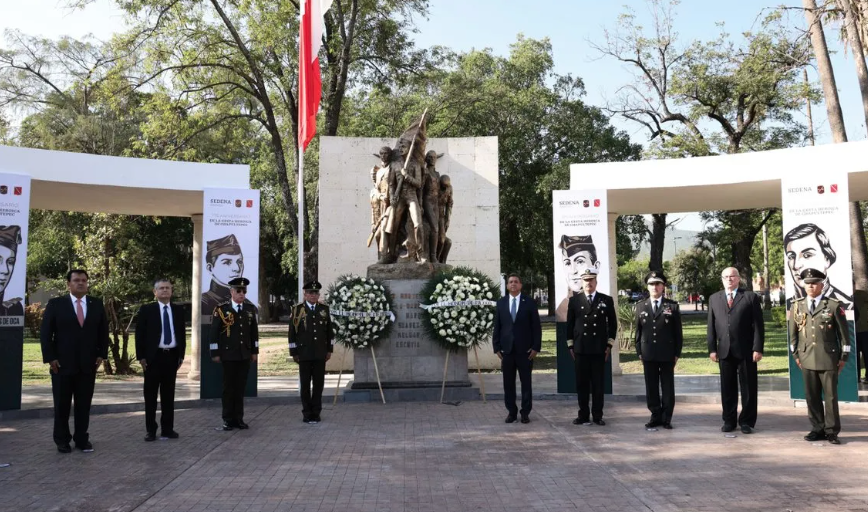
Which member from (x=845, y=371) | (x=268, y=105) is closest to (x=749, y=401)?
(x=845, y=371)

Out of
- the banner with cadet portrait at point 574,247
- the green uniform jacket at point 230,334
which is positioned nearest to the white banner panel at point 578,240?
the banner with cadet portrait at point 574,247

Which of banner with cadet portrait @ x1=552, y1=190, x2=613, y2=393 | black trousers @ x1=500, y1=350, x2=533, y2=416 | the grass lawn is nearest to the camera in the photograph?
black trousers @ x1=500, y1=350, x2=533, y2=416

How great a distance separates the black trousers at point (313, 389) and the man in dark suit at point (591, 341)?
3.21 metres

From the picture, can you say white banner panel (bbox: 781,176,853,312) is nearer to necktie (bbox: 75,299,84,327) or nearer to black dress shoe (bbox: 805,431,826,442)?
black dress shoe (bbox: 805,431,826,442)

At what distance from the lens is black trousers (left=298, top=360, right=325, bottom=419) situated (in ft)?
29.1

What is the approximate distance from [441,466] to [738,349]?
3706mm

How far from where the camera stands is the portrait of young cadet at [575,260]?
10.7 metres

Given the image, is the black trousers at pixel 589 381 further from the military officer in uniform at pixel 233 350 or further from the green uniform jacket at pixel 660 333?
the military officer in uniform at pixel 233 350

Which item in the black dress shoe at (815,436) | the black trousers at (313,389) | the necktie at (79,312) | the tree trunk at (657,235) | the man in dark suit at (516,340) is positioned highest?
the tree trunk at (657,235)

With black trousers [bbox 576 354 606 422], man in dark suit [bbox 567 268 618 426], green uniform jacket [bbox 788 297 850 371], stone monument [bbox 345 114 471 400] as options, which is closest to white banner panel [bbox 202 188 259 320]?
stone monument [bbox 345 114 471 400]

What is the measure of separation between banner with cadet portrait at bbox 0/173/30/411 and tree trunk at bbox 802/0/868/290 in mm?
14725

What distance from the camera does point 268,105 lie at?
20125 millimetres

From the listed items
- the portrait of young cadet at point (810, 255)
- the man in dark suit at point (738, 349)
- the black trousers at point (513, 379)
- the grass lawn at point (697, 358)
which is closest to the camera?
the man in dark suit at point (738, 349)

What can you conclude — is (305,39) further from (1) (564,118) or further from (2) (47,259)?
(2) (47,259)
